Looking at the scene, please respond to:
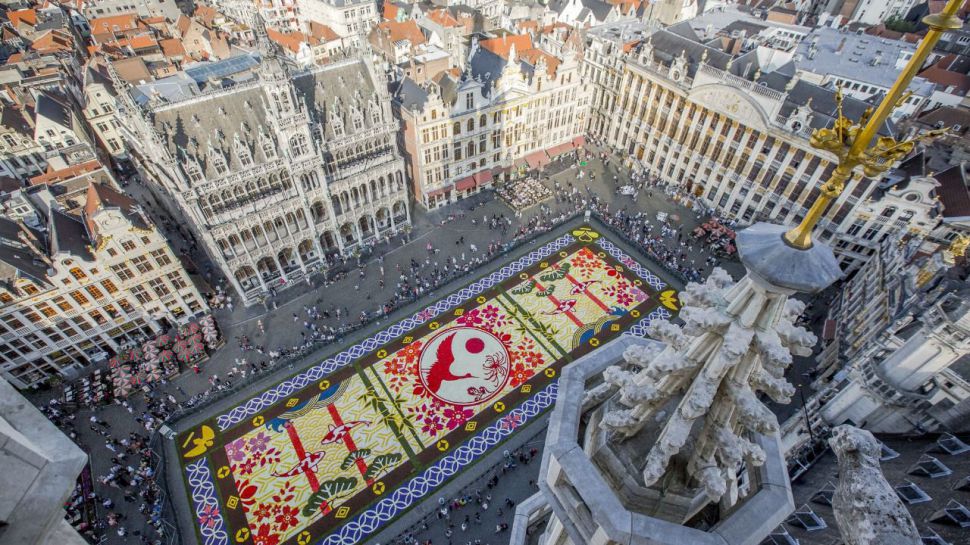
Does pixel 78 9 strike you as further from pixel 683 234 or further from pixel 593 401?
pixel 593 401

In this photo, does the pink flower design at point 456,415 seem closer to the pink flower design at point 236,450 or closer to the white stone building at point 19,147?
the pink flower design at point 236,450

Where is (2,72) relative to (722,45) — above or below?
below

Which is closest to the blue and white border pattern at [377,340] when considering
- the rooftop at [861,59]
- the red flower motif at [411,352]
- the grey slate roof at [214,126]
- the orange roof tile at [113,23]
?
the red flower motif at [411,352]

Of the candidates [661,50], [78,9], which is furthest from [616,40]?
[78,9]

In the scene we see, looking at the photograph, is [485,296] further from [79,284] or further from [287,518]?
[79,284]

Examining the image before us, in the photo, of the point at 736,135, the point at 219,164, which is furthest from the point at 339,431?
the point at 736,135

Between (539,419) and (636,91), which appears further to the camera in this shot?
(636,91)

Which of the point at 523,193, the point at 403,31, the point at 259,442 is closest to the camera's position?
the point at 259,442
